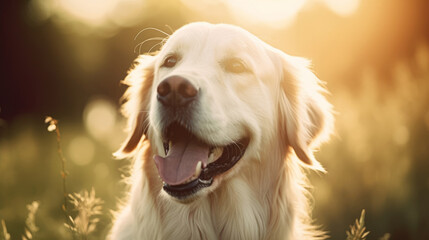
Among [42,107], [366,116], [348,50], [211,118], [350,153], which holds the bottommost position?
[211,118]

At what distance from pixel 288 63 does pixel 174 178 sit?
124cm

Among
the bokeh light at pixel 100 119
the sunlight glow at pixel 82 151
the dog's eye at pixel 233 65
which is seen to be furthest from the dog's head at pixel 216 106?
the sunlight glow at pixel 82 151

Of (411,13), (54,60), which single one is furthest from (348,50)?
(54,60)

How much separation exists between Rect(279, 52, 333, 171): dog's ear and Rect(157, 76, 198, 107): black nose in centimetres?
86

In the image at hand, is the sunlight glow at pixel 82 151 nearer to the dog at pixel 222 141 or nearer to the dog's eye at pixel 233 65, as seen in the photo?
the dog at pixel 222 141

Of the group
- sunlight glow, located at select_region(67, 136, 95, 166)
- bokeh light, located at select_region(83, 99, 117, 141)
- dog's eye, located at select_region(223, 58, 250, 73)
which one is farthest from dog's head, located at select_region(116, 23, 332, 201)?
sunlight glow, located at select_region(67, 136, 95, 166)

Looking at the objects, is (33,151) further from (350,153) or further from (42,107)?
(42,107)

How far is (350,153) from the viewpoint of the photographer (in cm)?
439

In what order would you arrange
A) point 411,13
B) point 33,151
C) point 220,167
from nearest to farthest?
1. point 220,167
2. point 33,151
3. point 411,13

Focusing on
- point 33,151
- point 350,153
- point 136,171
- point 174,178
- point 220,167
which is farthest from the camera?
point 33,151

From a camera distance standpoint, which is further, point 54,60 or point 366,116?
point 54,60

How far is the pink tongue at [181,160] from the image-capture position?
2322 millimetres

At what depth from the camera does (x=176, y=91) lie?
2213 millimetres

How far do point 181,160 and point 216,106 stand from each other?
0.36 metres
